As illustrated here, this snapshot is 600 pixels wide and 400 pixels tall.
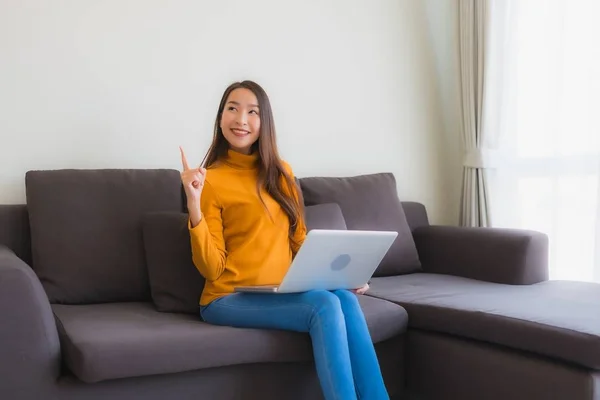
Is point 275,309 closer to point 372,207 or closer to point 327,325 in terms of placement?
point 327,325

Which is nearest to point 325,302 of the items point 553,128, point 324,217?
point 324,217

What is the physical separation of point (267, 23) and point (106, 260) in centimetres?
133

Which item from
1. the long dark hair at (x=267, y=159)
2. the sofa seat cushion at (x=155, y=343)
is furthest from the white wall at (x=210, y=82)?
the sofa seat cushion at (x=155, y=343)

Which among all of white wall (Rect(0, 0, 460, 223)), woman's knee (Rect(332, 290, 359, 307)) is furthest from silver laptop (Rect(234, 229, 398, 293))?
white wall (Rect(0, 0, 460, 223))

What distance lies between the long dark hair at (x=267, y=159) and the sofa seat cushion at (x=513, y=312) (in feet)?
1.78

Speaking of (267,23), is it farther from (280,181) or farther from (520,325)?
(520,325)

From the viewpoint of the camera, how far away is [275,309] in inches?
76.9

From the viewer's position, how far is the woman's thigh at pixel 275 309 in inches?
75.4

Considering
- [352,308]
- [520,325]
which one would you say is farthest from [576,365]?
[352,308]

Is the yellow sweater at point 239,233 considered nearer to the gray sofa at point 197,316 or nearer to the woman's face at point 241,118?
the woman's face at point 241,118

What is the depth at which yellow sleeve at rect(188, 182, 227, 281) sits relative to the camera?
198cm

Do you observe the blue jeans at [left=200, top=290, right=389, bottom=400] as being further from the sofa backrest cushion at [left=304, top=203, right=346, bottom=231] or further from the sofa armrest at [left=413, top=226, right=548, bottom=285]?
the sofa armrest at [left=413, top=226, right=548, bottom=285]

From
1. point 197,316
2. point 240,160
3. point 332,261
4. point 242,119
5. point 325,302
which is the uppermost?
point 242,119

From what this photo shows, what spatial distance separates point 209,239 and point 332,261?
1.25 ft
